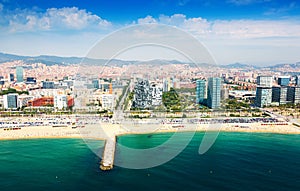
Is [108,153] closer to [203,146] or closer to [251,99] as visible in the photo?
[203,146]

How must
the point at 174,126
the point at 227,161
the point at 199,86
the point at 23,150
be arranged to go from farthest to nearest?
1. the point at 199,86
2. the point at 174,126
3. the point at 23,150
4. the point at 227,161

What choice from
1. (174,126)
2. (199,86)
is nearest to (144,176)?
(174,126)

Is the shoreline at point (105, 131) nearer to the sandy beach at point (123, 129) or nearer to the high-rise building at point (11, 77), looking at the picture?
the sandy beach at point (123, 129)

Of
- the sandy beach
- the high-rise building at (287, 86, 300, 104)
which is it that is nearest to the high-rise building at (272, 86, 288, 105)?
the high-rise building at (287, 86, 300, 104)

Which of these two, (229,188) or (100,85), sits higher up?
(100,85)

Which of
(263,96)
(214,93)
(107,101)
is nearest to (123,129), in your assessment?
(107,101)

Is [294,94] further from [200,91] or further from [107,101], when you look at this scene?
[107,101]
